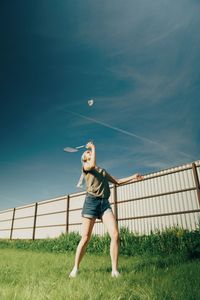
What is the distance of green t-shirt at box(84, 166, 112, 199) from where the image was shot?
317 cm

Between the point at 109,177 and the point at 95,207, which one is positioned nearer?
the point at 95,207

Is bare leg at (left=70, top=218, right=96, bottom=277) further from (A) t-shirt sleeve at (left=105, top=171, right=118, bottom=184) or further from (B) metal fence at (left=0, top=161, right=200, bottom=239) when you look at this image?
(B) metal fence at (left=0, top=161, right=200, bottom=239)

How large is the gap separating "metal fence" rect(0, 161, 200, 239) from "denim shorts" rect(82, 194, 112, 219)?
5.45 m

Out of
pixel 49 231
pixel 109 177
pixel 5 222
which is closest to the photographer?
pixel 109 177

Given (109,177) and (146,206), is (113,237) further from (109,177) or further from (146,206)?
(146,206)

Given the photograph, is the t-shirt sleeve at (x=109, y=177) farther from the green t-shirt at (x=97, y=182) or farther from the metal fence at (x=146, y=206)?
the metal fence at (x=146, y=206)

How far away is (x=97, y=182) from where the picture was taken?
10.5ft

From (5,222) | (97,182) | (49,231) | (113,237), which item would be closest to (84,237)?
(113,237)

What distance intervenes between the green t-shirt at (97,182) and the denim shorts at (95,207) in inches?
2.5

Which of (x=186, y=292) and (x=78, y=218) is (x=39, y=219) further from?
(x=186, y=292)

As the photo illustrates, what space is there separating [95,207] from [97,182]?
317 millimetres

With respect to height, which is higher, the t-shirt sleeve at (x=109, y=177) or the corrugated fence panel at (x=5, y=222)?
the corrugated fence panel at (x=5, y=222)

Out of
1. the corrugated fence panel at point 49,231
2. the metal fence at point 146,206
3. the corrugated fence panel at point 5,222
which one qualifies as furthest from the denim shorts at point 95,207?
the corrugated fence panel at point 5,222

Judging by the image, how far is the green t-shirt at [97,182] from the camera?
3.17m
